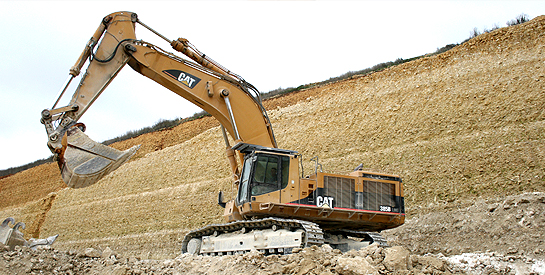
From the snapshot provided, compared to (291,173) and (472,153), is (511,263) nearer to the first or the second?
(291,173)

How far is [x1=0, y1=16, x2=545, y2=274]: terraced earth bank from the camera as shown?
758 cm

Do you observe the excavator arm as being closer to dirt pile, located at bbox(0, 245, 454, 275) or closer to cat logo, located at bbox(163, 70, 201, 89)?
cat logo, located at bbox(163, 70, 201, 89)

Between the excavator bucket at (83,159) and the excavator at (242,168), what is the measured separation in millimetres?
17

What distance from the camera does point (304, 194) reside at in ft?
26.9

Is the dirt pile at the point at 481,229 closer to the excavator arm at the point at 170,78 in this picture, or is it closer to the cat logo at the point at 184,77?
the excavator arm at the point at 170,78

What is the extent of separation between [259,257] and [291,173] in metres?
1.84

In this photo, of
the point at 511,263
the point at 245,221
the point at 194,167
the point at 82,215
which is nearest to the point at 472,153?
the point at 511,263

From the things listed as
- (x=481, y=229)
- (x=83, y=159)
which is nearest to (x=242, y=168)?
(x=83, y=159)

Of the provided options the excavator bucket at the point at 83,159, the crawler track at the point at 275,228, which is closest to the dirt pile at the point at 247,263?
the crawler track at the point at 275,228

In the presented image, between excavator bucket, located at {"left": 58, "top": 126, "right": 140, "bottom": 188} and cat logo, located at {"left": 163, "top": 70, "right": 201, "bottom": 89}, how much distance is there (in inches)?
73.9

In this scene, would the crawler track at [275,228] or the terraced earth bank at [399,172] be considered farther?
the terraced earth bank at [399,172]

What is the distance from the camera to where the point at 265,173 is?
27.1 feet

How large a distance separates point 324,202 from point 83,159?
15.0 ft

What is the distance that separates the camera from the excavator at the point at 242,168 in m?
7.93
